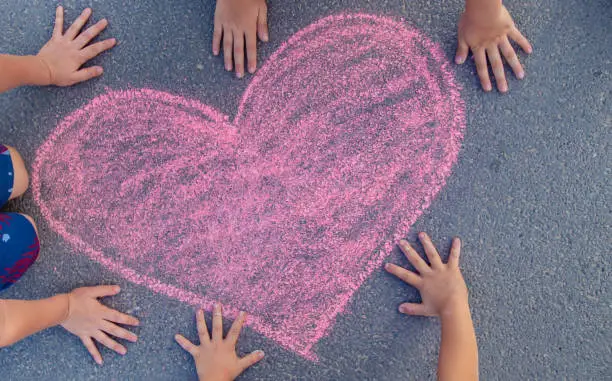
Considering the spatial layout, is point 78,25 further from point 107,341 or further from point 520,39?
point 520,39

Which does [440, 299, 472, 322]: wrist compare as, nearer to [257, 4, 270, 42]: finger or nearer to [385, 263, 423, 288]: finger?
[385, 263, 423, 288]: finger

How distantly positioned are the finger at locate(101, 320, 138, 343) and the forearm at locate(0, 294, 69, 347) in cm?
12

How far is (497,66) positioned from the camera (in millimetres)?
1417

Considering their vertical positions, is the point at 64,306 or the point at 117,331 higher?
the point at 64,306

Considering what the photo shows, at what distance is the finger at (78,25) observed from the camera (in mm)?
1472

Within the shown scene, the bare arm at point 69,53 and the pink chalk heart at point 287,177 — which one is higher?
the bare arm at point 69,53

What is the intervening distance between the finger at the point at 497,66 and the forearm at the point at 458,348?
684 mm

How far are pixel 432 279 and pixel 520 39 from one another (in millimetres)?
781

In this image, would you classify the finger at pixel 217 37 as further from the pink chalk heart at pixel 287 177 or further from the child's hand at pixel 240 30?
the pink chalk heart at pixel 287 177

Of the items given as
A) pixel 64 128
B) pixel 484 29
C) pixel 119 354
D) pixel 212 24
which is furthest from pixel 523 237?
pixel 64 128

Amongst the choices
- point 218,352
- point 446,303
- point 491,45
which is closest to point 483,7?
point 491,45

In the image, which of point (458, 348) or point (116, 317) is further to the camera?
point (116, 317)

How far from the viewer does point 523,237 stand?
1.44 m

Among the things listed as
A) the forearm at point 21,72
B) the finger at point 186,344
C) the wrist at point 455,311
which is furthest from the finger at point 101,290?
the wrist at point 455,311
